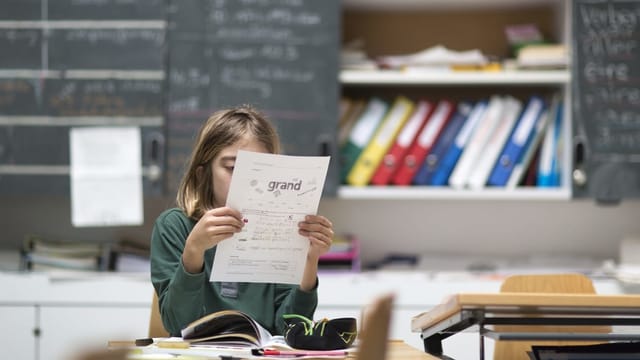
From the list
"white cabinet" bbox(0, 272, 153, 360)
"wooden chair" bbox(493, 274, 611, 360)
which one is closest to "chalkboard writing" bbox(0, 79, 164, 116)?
"white cabinet" bbox(0, 272, 153, 360)

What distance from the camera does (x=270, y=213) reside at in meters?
1.80

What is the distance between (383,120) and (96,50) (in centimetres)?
110

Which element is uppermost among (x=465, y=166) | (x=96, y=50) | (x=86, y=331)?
(x=96, y=50)

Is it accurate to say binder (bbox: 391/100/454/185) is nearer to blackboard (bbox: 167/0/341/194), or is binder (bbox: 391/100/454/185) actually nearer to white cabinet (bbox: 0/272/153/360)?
blackboard (bbox: 167/0/341/194)

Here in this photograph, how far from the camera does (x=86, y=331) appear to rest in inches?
130

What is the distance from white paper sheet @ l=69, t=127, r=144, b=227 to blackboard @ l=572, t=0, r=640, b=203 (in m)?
1.62

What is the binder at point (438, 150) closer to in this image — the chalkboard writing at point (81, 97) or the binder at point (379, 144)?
the binder at point (379, 144)

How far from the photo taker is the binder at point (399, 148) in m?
3.56

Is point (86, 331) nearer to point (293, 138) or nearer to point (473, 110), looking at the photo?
point (293, 138)

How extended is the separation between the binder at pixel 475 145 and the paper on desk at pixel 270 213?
1730 millimetres

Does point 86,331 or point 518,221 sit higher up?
point 518,221

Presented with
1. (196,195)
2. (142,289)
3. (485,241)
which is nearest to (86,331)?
(142,289)

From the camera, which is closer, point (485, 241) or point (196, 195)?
point (196, 195)

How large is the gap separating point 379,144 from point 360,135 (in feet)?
0.26
